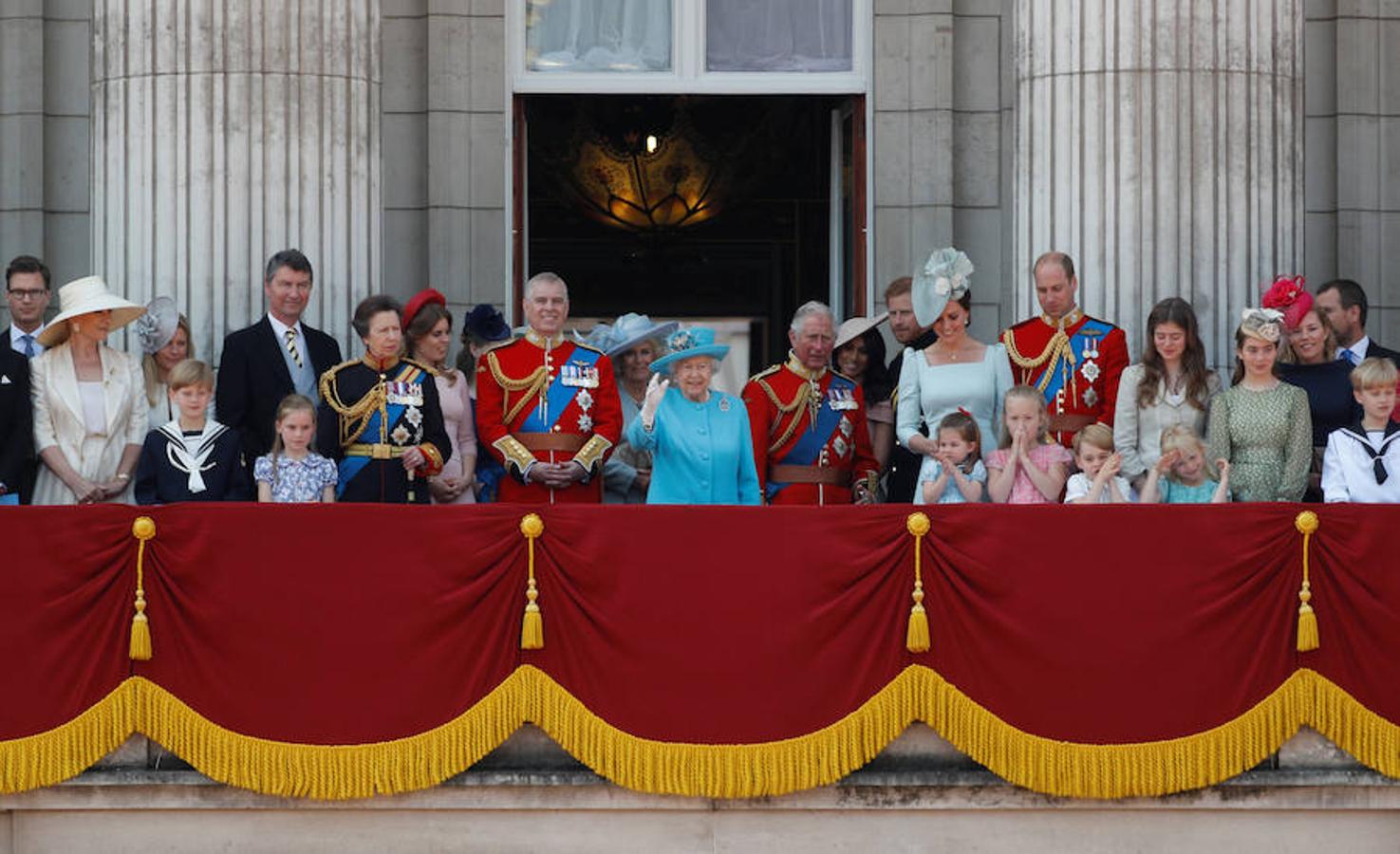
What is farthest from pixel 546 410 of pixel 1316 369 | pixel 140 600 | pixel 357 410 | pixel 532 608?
pixel 1316 369

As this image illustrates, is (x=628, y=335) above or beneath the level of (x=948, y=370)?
above

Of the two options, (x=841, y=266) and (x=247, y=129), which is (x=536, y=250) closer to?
(x=841, y=266)

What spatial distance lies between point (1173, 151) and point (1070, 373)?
1555 millimetres

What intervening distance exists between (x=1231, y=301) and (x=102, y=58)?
230 inches

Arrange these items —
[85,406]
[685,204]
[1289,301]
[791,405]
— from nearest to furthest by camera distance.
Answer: [85,406]
[1289,301]
[791,405]
[685,204]

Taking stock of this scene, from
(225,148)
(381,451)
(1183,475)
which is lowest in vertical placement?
(1183,475)

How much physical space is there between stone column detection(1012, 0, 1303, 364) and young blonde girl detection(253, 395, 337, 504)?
413 centimetres

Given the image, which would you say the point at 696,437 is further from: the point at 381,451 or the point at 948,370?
the point at 381,451

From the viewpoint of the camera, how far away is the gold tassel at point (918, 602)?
407 inches

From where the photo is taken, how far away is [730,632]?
10.4 metres

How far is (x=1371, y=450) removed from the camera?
35.8 feet

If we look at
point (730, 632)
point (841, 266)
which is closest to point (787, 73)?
point (841, 266)

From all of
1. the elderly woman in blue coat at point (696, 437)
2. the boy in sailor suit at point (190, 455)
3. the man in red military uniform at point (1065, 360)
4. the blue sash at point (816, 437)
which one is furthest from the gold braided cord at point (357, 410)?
the man in red military uniform at point (1065, 360)

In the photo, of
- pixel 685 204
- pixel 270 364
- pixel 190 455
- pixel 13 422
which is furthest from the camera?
pixel 685 204
